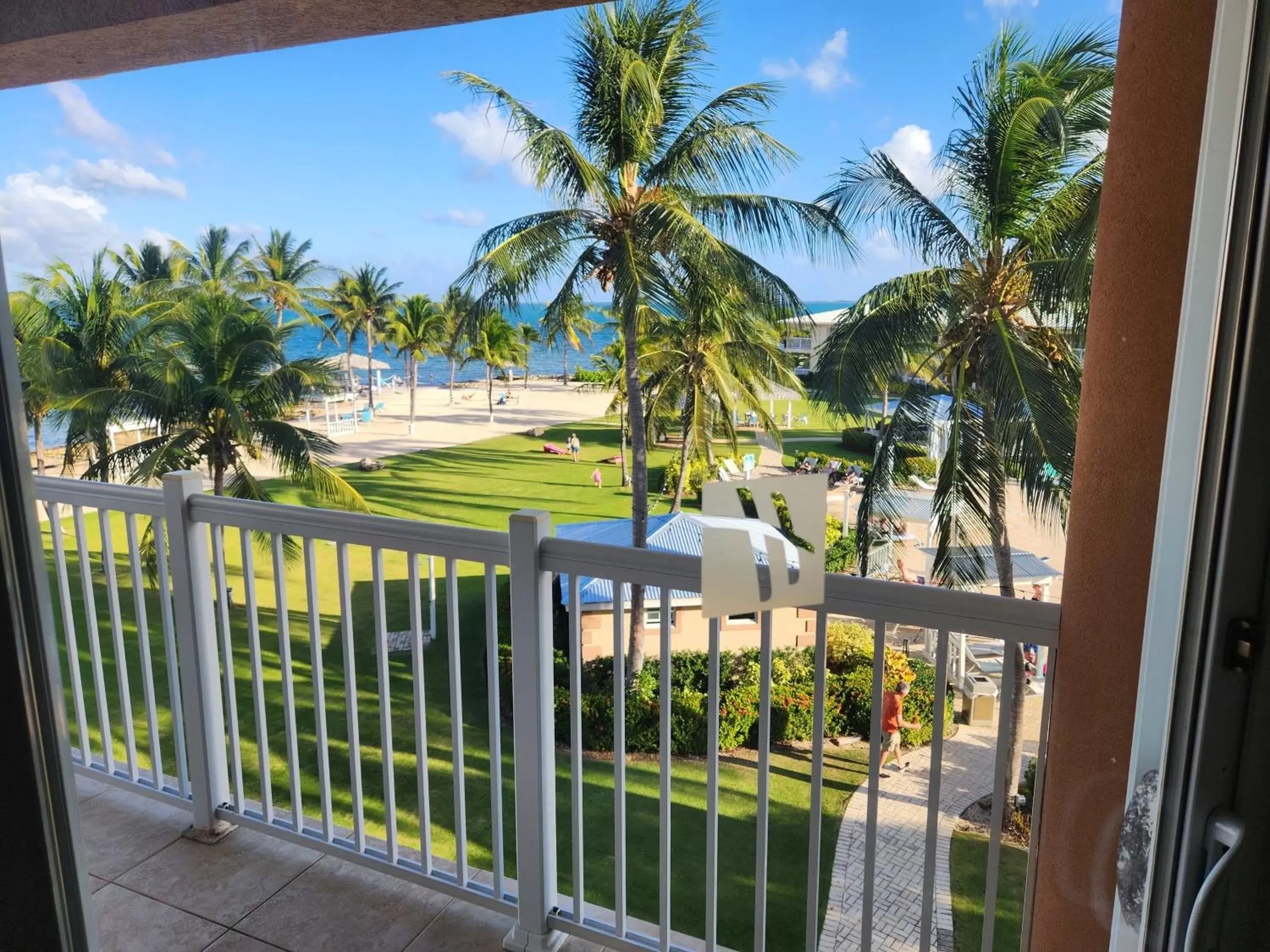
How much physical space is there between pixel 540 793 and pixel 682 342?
7.03 meters

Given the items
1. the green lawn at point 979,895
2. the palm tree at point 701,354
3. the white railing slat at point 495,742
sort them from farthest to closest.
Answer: the palm tree at point 701,354, the green lawn at point 979,895, the white railing slat at point 495,742

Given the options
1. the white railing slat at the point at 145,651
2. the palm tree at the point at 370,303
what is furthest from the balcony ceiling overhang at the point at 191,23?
the palm tree at the point at 370,303

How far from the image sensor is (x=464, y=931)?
1841mm

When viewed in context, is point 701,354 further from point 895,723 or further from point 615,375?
point 895,723

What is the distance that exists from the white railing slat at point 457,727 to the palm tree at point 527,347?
404cm

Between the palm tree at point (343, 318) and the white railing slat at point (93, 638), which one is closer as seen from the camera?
the white railing slat at point (93, 638)

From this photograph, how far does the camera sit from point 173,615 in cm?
204

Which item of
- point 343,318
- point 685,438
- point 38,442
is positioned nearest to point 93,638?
point 38,442

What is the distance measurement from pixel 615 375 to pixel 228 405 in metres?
6.21

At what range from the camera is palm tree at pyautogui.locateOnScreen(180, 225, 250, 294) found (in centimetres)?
1302

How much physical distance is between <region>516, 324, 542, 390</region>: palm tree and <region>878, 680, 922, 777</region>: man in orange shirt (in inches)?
147

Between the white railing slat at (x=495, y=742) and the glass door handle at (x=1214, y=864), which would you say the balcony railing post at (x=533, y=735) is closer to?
the white railing slat at (x=495, y=742)

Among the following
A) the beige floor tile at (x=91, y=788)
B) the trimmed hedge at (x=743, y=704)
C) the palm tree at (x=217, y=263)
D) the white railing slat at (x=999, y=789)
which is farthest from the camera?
the palm tree at (x=217, y=263)

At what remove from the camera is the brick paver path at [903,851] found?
20.7 ft
